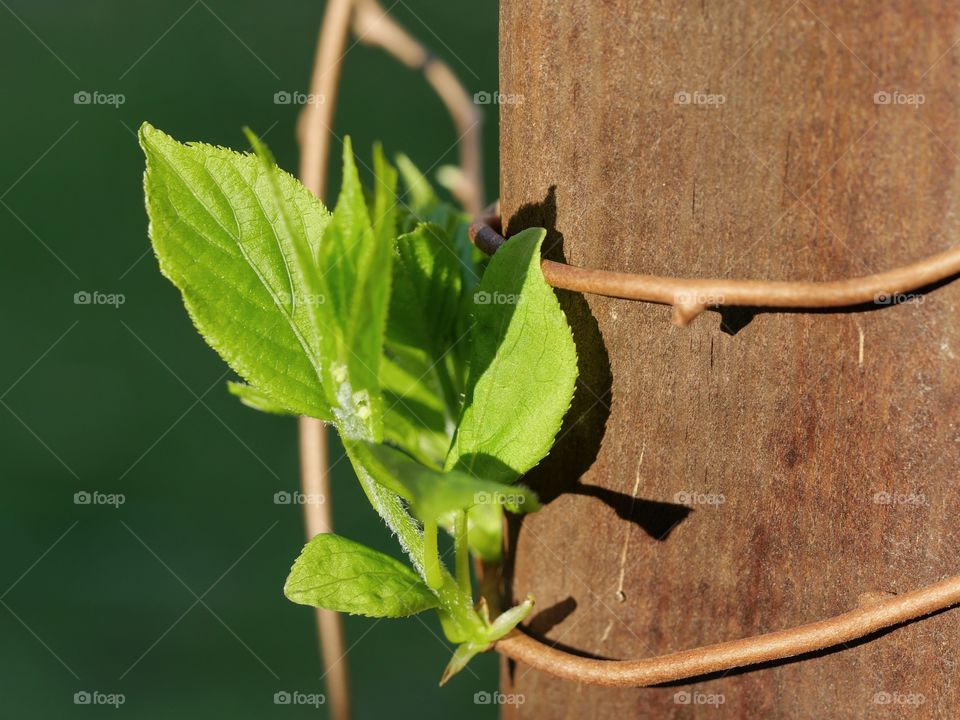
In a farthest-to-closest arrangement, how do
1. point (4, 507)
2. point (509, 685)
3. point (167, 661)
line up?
point (4, 507)
point (167, 661)
point (509, 685)

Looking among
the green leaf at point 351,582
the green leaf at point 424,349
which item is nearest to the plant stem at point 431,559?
the green leaf at point 351,582

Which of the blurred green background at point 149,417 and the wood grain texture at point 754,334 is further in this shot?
the blurred green background at point 149,417

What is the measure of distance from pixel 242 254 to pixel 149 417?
2.21 meters

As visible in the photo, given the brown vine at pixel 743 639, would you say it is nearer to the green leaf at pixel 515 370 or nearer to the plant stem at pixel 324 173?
the green leaf at pixel 515 370

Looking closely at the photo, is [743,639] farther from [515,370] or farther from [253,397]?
[253,397]

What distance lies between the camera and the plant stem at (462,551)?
621mm

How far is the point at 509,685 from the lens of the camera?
0.78m

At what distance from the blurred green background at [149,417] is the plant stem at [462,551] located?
1179 millimetres

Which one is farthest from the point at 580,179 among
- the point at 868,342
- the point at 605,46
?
the point at 868,342

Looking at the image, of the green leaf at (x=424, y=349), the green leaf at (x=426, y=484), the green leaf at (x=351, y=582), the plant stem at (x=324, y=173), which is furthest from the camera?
the plant stem at (x=324, y=173)

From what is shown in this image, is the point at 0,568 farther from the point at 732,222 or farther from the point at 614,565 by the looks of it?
the point at 732,222

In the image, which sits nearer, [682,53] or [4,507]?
[682,53]

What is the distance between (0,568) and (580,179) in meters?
2.09

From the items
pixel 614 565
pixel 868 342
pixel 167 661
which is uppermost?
pixel 868 342
